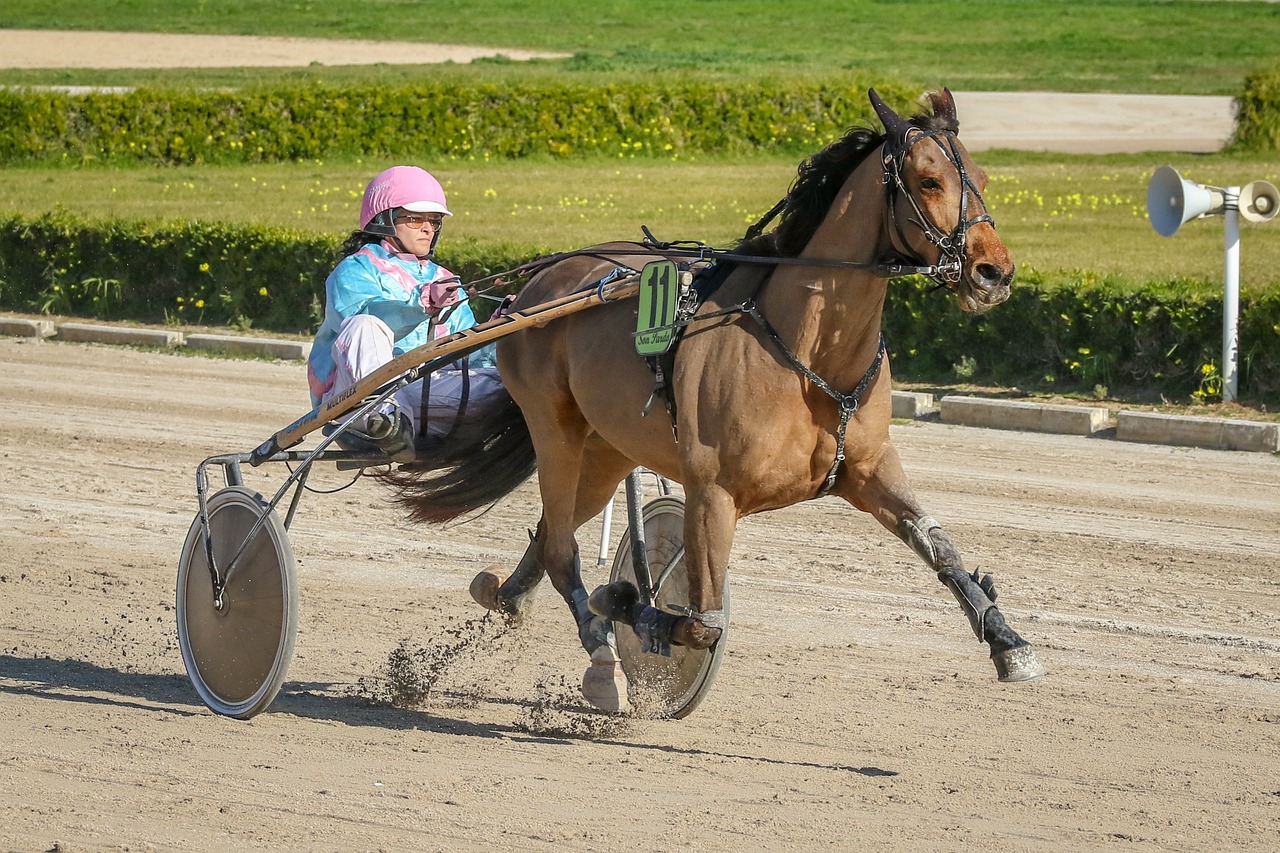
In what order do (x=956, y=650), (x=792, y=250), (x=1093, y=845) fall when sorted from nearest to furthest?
(x=1093, y=845) < (x=792, y=250) < (x=956, y=650)

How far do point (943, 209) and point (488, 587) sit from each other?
217 centimetres

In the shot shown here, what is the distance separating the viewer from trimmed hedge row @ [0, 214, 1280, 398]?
10250mm

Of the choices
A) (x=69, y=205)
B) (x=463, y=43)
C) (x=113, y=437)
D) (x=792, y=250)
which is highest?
(x=463, y=43)

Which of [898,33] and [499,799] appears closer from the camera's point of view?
[499,799]

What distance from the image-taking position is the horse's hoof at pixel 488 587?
216 inches

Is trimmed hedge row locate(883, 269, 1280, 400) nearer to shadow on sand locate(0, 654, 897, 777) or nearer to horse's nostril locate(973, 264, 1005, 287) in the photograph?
shadow on sand locate(0, 654, 897, 777)

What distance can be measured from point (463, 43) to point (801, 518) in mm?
34012

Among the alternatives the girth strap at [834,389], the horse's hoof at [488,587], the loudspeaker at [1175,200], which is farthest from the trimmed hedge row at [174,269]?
the girth strap at [834,389]

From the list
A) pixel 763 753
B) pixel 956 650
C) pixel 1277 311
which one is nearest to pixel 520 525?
pixel 956 650

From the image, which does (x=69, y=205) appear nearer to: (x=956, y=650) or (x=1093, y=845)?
(x=956, y=650)

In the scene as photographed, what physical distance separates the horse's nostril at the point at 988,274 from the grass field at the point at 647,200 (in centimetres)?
859

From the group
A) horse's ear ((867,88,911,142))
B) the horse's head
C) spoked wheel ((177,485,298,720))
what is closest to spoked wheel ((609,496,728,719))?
spoked wheel ((177,485,298,720))

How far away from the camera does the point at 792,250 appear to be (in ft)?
14.5

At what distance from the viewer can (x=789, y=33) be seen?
42125mm
